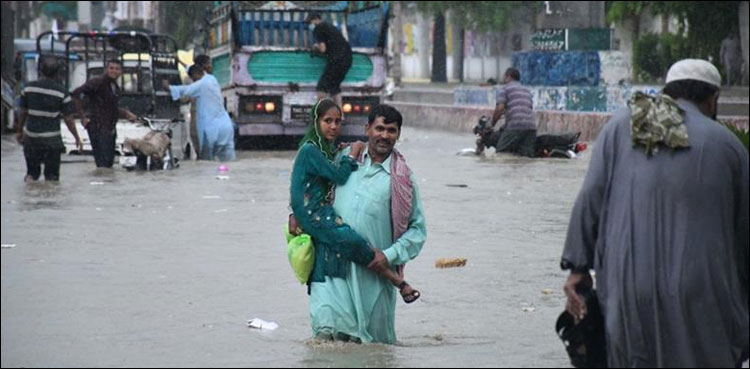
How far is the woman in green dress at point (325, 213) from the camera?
7637 millimetres

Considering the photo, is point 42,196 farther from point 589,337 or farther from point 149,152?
point 589,337

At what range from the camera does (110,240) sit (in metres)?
13.6

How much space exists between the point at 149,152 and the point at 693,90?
51.7 ft

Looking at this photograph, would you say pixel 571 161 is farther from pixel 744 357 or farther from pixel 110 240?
pixel 744 357

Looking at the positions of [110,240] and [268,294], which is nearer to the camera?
[268,294]

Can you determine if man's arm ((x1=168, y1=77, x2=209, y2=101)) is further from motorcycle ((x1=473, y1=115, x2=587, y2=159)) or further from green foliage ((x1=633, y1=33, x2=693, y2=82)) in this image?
green foliage ((x1=633, y1=33, x2=693, y2=82))

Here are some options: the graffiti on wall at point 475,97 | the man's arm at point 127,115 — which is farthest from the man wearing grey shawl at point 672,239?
the graffiti on wall at point 475,97

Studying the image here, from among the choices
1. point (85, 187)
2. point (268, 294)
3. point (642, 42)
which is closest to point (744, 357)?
point (268, 294)

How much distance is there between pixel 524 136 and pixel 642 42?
3431cm

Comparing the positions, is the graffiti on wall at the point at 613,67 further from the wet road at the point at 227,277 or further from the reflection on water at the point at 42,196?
the reflection on water at the point at 42,196

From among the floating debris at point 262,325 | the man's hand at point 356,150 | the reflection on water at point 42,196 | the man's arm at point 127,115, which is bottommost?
the floating debris at point 262,325

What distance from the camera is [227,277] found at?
1139 cm

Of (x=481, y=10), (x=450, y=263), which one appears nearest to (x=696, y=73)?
(x=450, y=263)

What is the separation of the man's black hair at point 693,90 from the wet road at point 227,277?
2.15 metres
